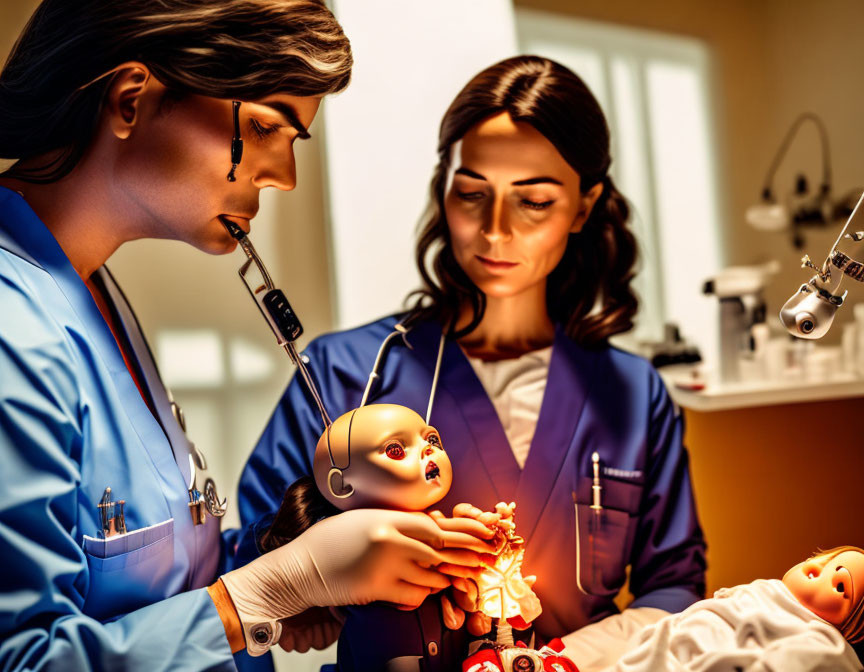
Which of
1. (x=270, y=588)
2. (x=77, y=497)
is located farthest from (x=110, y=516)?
(x=270, y=588)

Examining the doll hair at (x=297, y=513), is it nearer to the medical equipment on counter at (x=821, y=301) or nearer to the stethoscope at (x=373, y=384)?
the stethoscope at (x=373, y=384)

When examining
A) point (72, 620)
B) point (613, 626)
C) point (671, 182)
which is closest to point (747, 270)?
point (671, 182)

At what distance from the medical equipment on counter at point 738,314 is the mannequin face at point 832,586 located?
1.04m

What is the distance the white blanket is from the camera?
1134 millimetres

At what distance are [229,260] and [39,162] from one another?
46cm

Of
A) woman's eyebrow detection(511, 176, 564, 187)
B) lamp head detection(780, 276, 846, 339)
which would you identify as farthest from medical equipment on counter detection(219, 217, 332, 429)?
lamp head detection(780, 276, 846, 339)

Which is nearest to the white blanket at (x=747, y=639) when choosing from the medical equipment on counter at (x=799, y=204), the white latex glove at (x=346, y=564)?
the white latex glove at (x=346, y=564)

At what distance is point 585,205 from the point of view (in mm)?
1539

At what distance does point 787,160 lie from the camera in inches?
94.7

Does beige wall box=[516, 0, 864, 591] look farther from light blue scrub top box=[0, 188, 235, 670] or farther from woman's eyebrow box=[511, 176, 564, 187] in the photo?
light blue scrub top box=[0, 188, 235, 670]

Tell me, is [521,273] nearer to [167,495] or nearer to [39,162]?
[167,495]

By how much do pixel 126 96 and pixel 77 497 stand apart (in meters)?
0.57

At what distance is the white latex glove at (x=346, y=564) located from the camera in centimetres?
118

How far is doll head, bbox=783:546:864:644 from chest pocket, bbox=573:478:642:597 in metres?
0.32
